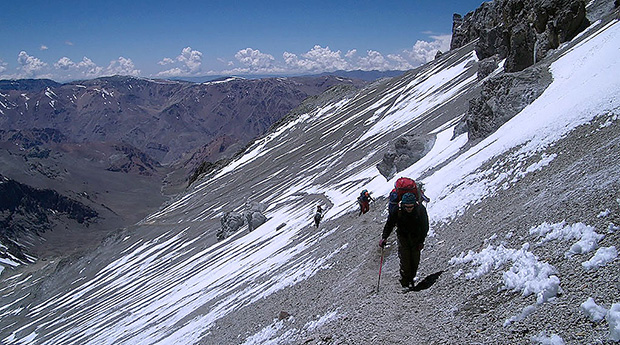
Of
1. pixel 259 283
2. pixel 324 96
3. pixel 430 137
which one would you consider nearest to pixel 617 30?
pixel 430 137

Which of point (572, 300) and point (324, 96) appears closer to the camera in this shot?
point (572, 300)

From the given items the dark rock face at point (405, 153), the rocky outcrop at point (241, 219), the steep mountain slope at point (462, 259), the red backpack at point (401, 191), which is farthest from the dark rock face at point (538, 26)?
the rocky outcrop at point (241, 219)

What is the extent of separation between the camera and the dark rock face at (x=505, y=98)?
18.9m

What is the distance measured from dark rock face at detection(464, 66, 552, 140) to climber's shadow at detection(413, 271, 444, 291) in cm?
1217

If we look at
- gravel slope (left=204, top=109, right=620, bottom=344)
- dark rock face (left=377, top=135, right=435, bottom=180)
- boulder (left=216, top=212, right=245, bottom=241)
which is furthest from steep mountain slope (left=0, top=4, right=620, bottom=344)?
boulder (left=216, top=212, right=245, bottom=241)

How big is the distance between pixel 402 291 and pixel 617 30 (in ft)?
Result: 62.2

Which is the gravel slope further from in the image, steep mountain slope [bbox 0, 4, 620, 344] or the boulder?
the boulder

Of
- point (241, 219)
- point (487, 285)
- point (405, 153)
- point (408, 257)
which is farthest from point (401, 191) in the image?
point (241, 219)

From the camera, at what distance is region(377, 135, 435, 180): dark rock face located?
2745 centimetres

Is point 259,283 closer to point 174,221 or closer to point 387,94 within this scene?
point 174,221

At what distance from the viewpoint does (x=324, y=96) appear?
162500 mm

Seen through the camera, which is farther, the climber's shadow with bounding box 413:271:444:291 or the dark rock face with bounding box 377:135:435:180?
the dark rock face with bounding box 377:135:435:180

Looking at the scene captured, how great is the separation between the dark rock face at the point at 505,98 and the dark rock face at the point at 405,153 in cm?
Result: 553

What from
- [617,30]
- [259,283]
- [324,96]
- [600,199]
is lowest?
[259,283]
